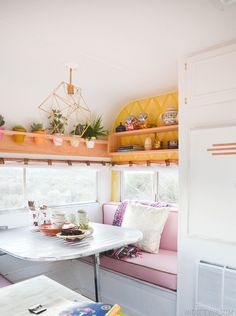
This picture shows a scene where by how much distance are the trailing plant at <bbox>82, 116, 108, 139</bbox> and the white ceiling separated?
32 cm

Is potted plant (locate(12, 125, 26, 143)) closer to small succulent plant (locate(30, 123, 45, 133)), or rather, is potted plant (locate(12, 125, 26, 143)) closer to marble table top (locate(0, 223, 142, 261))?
small succulent plant (locate(30, 123, 45, 133))

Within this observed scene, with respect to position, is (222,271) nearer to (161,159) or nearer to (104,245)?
(104,245)

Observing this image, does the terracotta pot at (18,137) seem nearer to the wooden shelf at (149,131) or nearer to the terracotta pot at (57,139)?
the terracotta pot at (57,139)

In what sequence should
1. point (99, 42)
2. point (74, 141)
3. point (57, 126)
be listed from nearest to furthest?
1. point (99, 42)
2. point (57, 126)
3. point (74, 141)

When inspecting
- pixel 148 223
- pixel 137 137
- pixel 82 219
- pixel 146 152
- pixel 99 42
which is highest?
pixel 99 42

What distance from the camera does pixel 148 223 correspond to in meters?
2.93

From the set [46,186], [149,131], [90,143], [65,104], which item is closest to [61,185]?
[46,186]

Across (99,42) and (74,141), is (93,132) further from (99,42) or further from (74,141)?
(99,42)

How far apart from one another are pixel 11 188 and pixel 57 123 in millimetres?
850

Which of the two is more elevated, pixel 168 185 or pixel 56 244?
pixel 168 185

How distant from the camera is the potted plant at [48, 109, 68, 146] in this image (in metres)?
3.19

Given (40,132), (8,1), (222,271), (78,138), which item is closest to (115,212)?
(78,138)

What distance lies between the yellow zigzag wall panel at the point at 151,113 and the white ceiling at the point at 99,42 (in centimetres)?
16

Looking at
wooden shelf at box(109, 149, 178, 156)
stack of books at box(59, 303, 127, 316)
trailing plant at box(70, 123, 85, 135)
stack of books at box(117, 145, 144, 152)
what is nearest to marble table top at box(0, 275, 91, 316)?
stack of books at box(59, 303, 127, 316)
